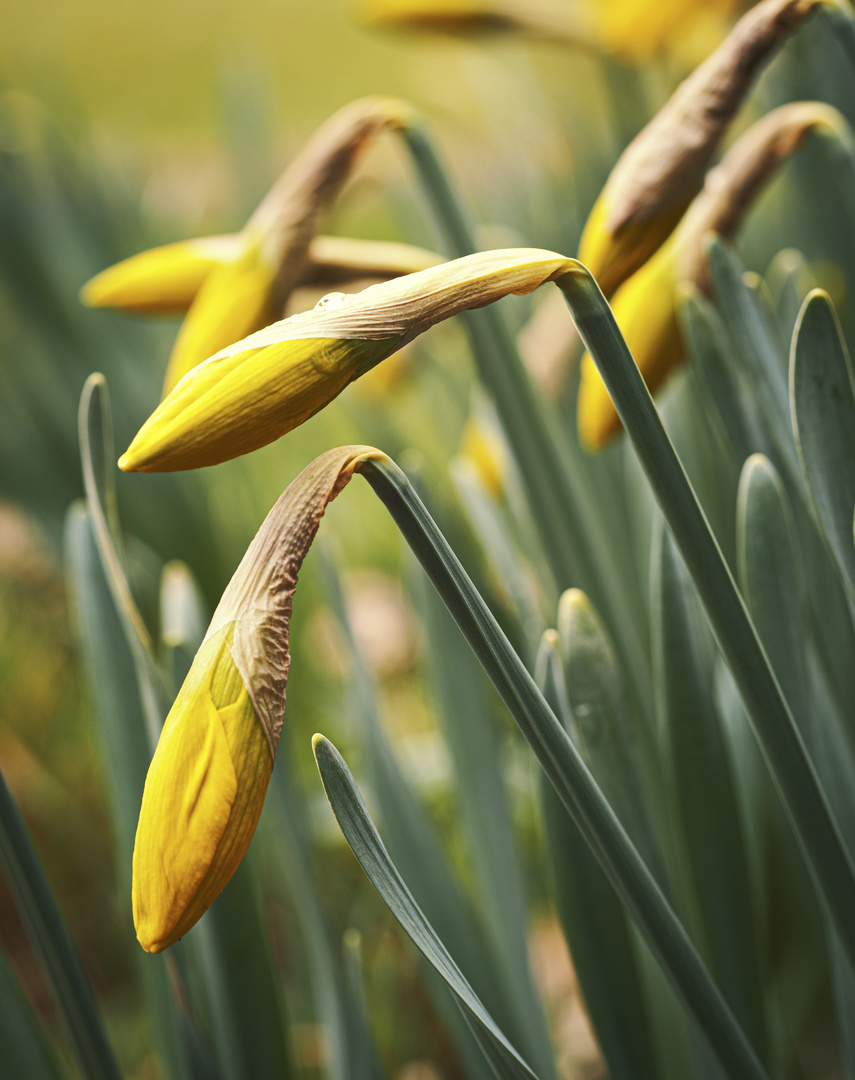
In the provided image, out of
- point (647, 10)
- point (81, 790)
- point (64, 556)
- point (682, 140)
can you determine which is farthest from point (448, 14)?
point (81, 790)

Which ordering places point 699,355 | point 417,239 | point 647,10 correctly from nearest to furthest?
point 699,355, point 647,10, point 417,239

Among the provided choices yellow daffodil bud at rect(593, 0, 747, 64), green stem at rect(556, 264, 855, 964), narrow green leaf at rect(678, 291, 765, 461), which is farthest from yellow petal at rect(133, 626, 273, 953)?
yellow daffodil bud at rect(593, 0, 747, 64)

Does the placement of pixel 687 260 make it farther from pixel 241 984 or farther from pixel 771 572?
pixel 241 984

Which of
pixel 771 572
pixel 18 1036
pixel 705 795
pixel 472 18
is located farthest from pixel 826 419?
pixel 472 18

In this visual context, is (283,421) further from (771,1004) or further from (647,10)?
(647,10)

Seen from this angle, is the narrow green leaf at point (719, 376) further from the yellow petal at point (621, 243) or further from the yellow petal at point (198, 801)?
the yellow petal at point (198, 801)

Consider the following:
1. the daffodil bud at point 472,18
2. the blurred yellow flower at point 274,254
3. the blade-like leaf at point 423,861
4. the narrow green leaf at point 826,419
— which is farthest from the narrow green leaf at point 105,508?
the daffodil bud at point 472,18
